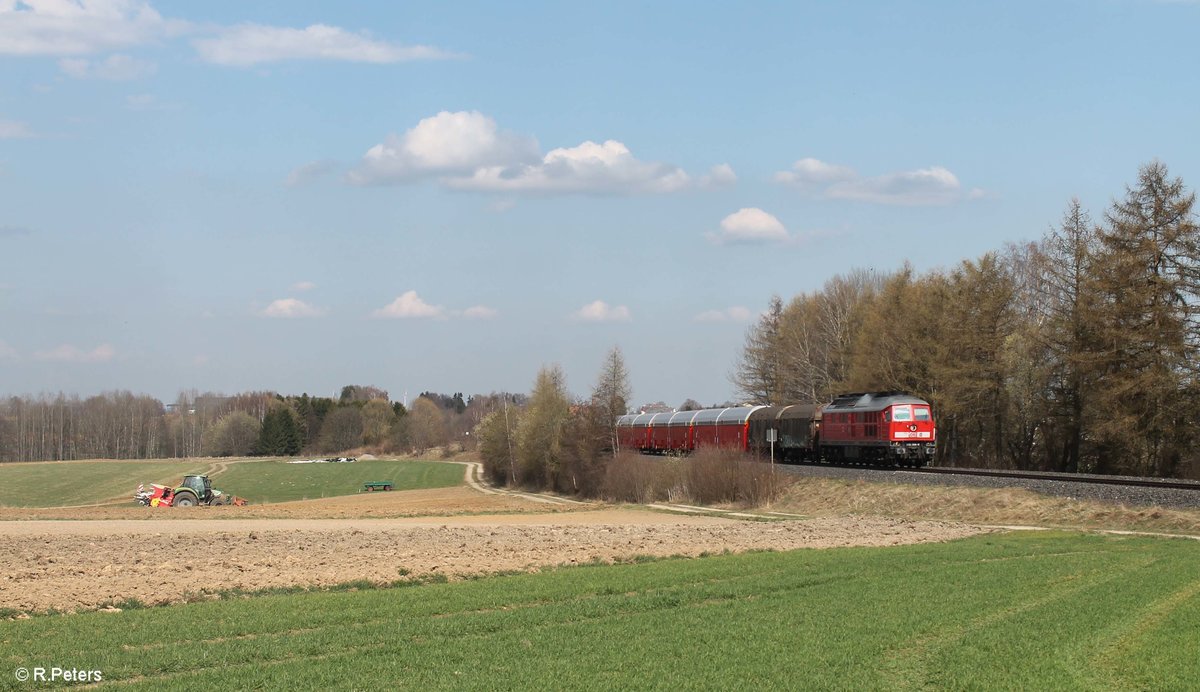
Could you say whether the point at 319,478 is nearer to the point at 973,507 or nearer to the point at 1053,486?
the point at 973,507

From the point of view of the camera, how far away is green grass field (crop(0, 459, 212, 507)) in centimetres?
8905

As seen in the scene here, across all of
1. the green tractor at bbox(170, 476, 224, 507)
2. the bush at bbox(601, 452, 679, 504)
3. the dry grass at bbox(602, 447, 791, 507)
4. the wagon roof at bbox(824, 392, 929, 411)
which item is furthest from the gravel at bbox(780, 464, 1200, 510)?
the green tractor at bbox(170, 476, 224, 507)

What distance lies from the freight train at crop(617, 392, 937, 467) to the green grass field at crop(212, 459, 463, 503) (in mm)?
36417

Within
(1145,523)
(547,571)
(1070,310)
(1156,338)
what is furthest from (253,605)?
(1070,310)

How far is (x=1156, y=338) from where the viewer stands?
46.3 meters

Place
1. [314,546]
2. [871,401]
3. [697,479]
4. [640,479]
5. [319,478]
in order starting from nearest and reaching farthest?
1. [314,546]
2. [871,401]
3. [697,479]
4. [640,479]
5. [319,478]

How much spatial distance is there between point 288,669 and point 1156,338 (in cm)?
4370

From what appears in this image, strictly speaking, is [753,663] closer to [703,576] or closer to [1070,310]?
[703,576]

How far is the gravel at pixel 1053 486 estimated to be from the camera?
33.6m

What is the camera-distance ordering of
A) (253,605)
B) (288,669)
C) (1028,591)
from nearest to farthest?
(288,669) → (253,605) → (1028,591)

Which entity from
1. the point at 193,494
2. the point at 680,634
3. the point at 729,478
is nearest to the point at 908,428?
the point at 729,478

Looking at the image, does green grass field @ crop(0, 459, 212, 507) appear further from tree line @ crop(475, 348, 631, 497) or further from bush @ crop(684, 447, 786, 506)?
bush @ crop(684, 447, 786, 506)

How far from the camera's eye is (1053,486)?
38.7 meters

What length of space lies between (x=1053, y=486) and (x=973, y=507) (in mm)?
2911
